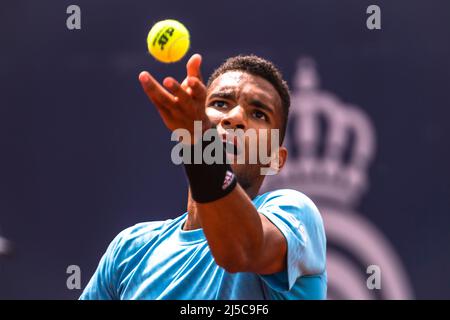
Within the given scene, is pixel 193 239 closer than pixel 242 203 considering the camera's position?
No

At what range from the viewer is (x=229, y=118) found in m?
3.24

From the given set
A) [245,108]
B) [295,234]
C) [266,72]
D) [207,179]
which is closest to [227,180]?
[207,179]

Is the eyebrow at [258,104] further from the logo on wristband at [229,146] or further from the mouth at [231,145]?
the mouth at [231,145]

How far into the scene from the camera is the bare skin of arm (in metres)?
2.39

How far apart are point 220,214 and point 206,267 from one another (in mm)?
577

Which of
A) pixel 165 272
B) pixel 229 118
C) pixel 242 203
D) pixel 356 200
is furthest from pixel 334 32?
pixel 242 203

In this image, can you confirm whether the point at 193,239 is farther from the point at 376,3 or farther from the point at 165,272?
the point at 376,3

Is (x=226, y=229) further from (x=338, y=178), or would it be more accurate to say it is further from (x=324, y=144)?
(x=324, y=144)

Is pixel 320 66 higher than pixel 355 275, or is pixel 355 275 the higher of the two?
pixel 320 66

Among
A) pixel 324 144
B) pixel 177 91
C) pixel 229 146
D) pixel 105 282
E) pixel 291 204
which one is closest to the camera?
pixel 177 91

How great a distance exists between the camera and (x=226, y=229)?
251 centimetres

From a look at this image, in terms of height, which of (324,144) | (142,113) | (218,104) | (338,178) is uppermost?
(142,113)
